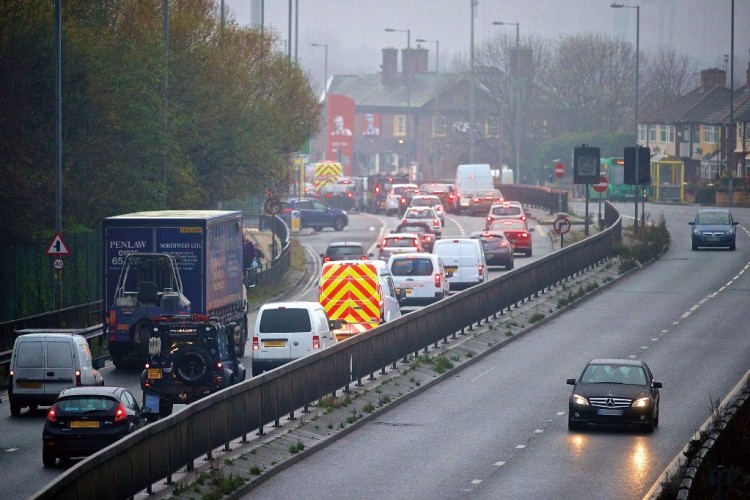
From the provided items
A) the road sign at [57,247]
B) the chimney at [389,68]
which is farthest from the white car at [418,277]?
the chimney at [389,68]

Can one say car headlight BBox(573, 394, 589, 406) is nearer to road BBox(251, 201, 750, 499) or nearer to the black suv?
road BBox(251, 201, 750, 499)

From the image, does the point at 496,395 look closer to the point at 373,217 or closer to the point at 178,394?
the point at 178,394

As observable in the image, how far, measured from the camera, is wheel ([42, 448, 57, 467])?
21.6 metres

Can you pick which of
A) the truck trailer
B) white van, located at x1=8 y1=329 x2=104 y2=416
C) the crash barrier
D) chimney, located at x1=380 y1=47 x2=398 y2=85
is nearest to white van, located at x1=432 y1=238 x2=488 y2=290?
the crash barrier

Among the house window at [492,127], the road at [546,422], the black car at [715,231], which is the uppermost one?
the house window at [492,127]

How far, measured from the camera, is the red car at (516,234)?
6066cm

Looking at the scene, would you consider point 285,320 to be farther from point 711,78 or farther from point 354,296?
point 711,78

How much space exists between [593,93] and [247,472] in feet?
381

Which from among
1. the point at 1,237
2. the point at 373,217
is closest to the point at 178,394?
the point at 1,237

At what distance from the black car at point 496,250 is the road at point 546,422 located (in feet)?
28.1

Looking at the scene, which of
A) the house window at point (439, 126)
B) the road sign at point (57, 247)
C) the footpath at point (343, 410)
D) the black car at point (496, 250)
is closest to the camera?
the footpath at point (343, 410)

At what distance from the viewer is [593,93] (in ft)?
440

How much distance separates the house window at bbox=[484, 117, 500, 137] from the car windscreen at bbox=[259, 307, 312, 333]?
103842 millimetres

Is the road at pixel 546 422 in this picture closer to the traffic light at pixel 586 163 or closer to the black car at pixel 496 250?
the black car at pixel 496 250
